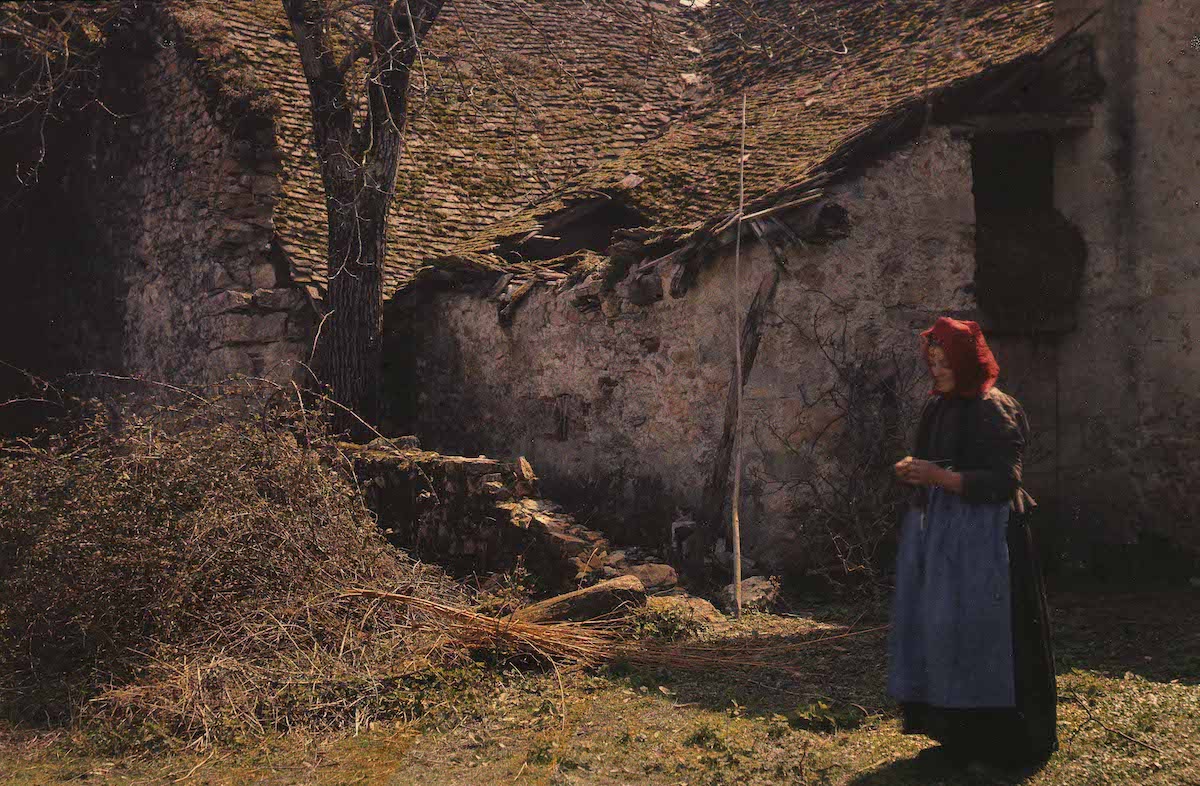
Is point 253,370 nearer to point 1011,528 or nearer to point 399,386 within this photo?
point 399,386

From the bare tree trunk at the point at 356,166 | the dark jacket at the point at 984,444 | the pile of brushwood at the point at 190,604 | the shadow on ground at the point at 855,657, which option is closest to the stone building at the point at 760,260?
the bare tree trunk at the point at 356,166

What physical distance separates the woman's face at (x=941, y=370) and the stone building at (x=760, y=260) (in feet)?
10.8

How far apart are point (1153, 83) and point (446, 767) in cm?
650

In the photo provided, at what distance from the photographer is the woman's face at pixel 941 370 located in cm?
459

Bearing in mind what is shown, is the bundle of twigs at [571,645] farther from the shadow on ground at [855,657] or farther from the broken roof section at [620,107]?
the broken roof section at [620,107]

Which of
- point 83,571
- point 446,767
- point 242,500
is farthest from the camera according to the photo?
point 242,500

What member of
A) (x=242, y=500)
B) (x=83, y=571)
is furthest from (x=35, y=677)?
(x=242, y=500)

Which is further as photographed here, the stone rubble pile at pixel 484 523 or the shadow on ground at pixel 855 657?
the stone rubble pile at pixel 484 523

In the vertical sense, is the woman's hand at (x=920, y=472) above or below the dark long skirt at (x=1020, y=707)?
above

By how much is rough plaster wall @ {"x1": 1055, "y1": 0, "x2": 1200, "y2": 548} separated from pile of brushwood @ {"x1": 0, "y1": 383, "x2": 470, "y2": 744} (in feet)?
15.9

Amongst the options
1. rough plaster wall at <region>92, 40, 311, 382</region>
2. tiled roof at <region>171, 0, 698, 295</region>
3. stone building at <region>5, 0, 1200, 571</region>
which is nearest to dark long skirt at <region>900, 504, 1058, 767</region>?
stone building at <region>5, 0, 1200, 571</region>

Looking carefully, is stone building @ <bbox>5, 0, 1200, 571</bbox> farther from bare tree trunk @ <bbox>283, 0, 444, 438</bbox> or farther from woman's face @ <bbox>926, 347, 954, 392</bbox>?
woman's face @ <bbox>926, 347, 954, 392</bbox>

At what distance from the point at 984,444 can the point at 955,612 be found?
64cm

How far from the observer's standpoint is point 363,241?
34.0ft
